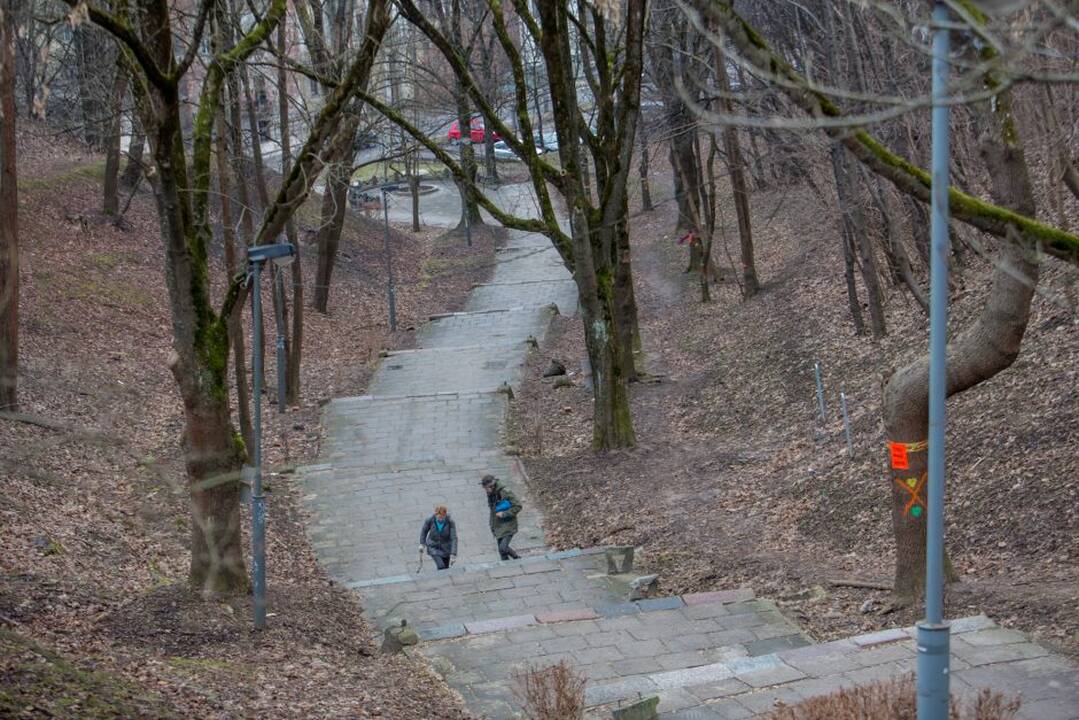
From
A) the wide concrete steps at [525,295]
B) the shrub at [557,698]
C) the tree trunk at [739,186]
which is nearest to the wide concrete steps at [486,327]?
the wide concrete steps at [525,295]

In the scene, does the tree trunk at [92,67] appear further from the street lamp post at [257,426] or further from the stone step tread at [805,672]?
the stone step tread at [805,672]

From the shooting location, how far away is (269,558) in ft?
47.9

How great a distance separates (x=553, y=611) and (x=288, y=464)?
906cm

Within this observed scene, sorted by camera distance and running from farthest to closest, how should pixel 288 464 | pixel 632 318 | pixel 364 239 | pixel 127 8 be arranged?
pixel 364 239, pixel 632 318, pixel 288 464, pixel 127 8

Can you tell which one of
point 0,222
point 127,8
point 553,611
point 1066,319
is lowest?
point 553,611

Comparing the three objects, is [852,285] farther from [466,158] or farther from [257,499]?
[466,158]

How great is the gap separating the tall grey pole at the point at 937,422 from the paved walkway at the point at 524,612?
1.45 meters

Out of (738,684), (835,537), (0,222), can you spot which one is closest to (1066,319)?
(835,537)

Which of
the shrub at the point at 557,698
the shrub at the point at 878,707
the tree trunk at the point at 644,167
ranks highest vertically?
the tree trunk at the point at 644,167

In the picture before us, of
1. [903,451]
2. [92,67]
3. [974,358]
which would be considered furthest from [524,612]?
[92,67]

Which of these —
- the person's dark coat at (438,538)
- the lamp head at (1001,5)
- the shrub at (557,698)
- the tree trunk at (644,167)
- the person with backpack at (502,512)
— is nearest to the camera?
the lamp head at (1001,5)

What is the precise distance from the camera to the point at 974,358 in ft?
30.4

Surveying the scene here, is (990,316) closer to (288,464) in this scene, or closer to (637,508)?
(637,508)

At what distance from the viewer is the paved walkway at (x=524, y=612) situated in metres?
8.62
